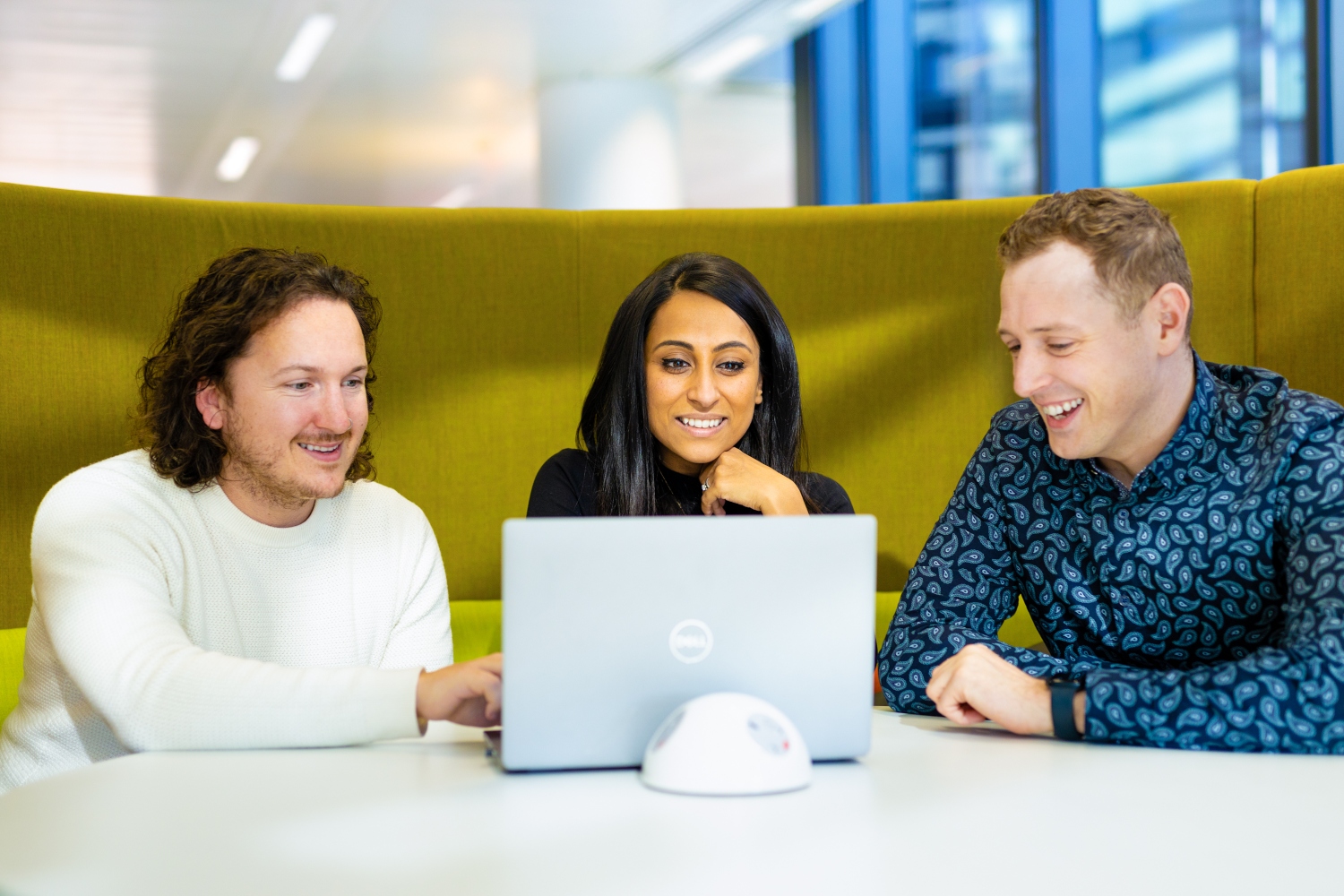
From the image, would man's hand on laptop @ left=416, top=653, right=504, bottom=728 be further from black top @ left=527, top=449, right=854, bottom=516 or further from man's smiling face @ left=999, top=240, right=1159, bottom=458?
black top @ left=527, top=449, right=854, bottom=516

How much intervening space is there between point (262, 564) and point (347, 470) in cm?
22

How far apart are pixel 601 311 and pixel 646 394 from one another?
0.64 m

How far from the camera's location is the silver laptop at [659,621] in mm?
1035

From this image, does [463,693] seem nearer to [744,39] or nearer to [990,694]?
[990,694]

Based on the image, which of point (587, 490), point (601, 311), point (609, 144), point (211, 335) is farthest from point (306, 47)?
point (211, 335)

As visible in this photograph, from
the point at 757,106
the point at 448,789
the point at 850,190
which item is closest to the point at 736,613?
the point at 448,789

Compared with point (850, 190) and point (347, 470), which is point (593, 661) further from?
point (850, 190)

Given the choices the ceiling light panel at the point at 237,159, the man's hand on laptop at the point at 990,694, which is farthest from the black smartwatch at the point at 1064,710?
the ceiling light panel at the point at 237,159

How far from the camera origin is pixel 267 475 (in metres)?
1.69

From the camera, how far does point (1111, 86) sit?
5172 mm

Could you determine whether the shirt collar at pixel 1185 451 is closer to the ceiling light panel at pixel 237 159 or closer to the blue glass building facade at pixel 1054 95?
the blue glass building facade at pixel 1054 95

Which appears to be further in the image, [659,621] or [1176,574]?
[1176,574]

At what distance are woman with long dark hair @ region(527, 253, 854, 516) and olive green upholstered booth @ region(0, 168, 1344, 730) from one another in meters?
0.52

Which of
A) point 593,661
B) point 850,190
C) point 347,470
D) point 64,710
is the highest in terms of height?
point 850,190
